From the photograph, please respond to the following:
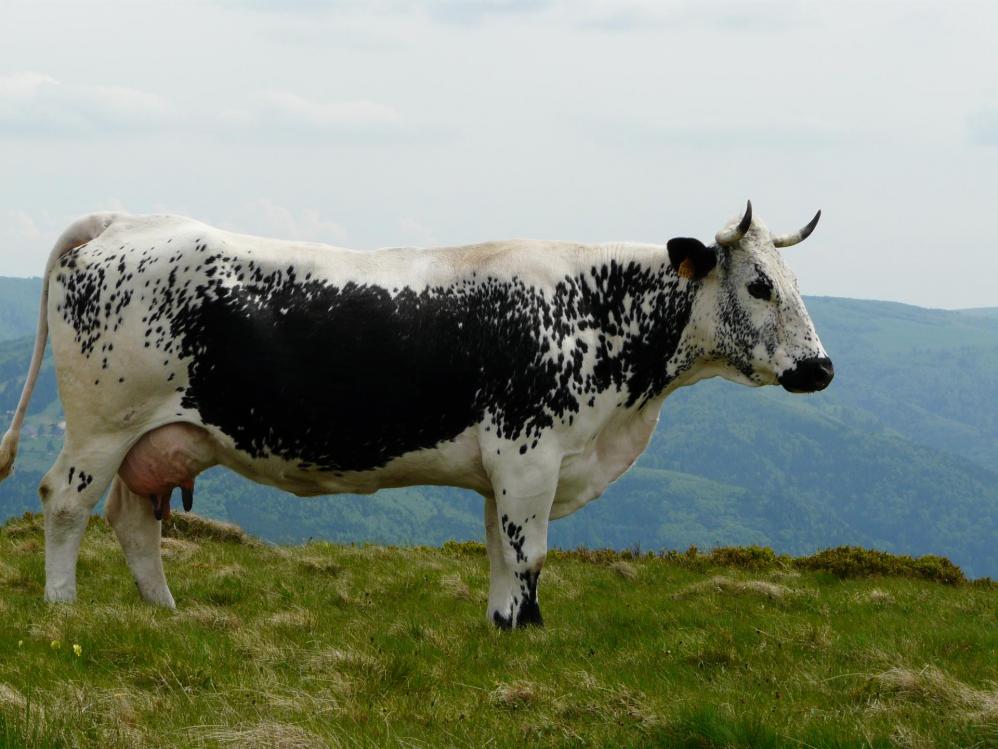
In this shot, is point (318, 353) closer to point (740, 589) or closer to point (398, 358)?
point (398, 358)

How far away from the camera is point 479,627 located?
868cm

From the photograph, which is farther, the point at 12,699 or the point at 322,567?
the point at 322,567

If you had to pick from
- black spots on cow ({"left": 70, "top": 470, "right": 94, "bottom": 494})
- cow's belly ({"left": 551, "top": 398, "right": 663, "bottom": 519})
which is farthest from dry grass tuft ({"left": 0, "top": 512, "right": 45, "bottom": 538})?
cow's belly ({"left": 551, "top": 398, "right": 663, "bottom": 519})

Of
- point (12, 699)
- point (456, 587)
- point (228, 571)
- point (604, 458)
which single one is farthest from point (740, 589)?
point (12, 699)

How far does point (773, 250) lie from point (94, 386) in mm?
5259

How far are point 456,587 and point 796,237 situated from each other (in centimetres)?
448

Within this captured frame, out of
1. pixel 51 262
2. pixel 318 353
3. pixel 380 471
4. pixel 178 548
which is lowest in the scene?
pixel 178 548

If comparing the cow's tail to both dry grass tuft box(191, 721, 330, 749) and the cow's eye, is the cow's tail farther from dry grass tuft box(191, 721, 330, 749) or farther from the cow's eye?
the cow's eye

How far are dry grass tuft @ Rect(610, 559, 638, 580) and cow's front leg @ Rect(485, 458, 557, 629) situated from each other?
181 inches

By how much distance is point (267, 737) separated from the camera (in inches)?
197

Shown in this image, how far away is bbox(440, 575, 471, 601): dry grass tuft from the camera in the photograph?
420 inches

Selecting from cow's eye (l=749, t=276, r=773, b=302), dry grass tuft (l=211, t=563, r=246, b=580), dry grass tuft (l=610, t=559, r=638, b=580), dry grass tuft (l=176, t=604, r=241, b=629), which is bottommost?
dry grass tuft (l=610, t=559, r=638, b=580)

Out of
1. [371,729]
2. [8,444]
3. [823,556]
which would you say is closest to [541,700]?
[371,729]

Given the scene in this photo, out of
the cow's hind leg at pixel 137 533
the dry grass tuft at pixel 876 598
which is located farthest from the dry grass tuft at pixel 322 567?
the dry grass tuft at pixel 876 598
